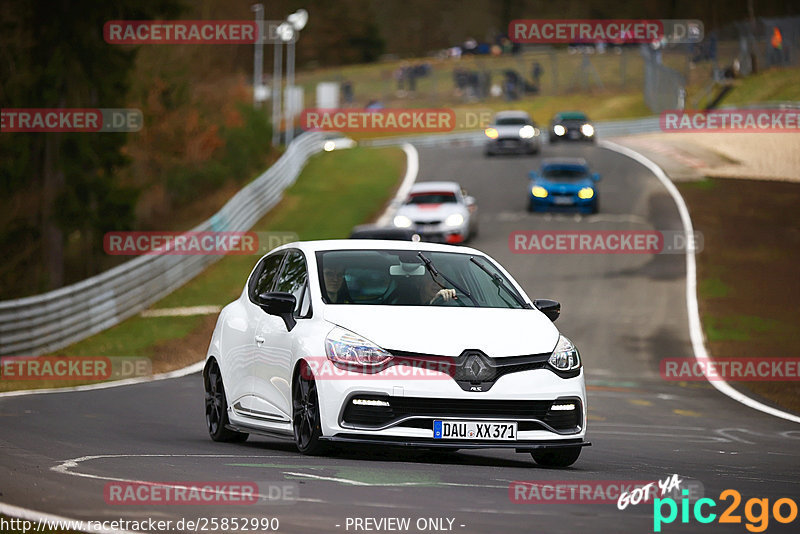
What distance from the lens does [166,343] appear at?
27062 mm

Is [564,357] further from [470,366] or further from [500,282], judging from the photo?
[500,282]

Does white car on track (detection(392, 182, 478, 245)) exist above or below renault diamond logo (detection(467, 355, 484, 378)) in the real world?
above

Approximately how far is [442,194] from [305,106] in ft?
240

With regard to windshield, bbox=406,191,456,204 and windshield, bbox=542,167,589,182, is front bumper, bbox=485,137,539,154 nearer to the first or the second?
windshield, bbox=542,167,589,182

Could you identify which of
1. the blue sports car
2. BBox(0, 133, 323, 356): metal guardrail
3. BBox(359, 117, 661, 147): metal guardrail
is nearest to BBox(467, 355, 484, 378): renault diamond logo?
BBox(0, 133, 323, 356): metal guardrail

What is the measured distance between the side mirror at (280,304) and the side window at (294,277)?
0.47 ft

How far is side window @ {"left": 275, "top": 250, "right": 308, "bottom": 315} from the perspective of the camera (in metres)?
10.9

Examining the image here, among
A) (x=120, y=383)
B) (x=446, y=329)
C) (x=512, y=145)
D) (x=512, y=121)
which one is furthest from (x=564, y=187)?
(x=446, y=329)

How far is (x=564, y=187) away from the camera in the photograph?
4225 cm

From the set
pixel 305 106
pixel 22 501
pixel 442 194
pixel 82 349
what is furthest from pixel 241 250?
pixel 305 106

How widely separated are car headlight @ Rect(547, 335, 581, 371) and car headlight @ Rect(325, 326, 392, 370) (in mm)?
1196

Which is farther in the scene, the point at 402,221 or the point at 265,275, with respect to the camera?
the point at 402,221

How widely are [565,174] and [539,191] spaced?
93 centimetres

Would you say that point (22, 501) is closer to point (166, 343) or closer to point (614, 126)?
point (166, 343)
